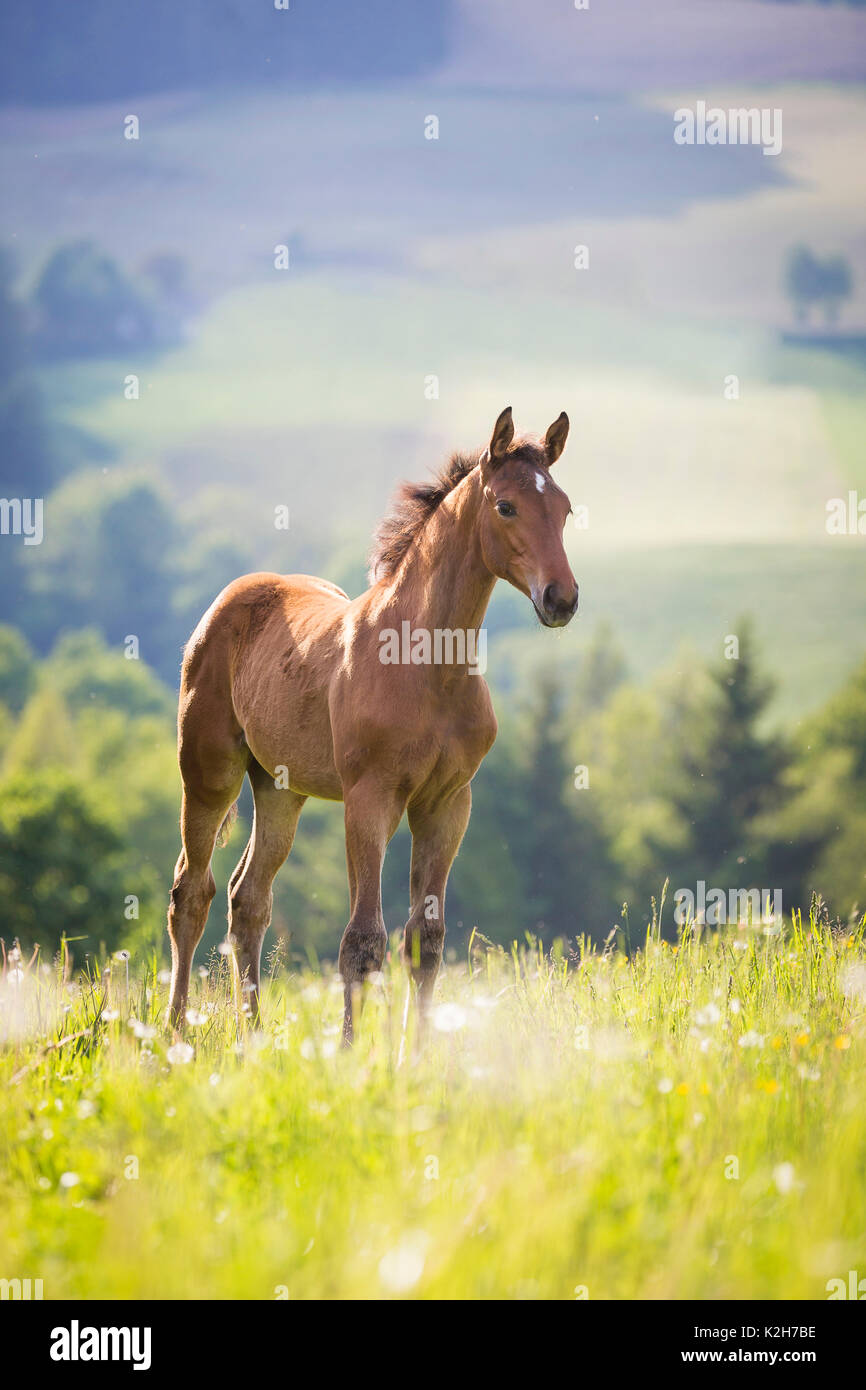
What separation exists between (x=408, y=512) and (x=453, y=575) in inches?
27.6

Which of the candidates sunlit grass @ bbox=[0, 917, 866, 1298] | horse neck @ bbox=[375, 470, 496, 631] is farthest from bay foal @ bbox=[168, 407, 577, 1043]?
sunlit grass @ bbox=[0, 917, 866, 1298]

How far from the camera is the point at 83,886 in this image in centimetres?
A: 3253

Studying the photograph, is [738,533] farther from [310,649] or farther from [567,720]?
[310,649]

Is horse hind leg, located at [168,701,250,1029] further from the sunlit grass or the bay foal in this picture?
the sunlit grass

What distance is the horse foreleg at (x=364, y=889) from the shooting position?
5777 mm

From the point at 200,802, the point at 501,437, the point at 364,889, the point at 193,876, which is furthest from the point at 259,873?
the point at 501,437

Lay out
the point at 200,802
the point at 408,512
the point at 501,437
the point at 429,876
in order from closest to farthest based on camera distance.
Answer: the point at 501,437 < the point at 429,876 < the point at 408,512 < the point at 200,802

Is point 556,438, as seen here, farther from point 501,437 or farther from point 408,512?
point 408,512

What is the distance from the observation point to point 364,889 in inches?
229

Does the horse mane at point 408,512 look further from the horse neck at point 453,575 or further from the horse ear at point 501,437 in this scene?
the horse ear at point 501,437

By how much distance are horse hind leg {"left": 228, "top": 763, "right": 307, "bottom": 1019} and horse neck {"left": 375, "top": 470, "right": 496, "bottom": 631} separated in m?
1.91

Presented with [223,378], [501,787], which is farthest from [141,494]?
[501,787]

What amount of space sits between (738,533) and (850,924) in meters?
101

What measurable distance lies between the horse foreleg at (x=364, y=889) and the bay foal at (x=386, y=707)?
1 centimetres
